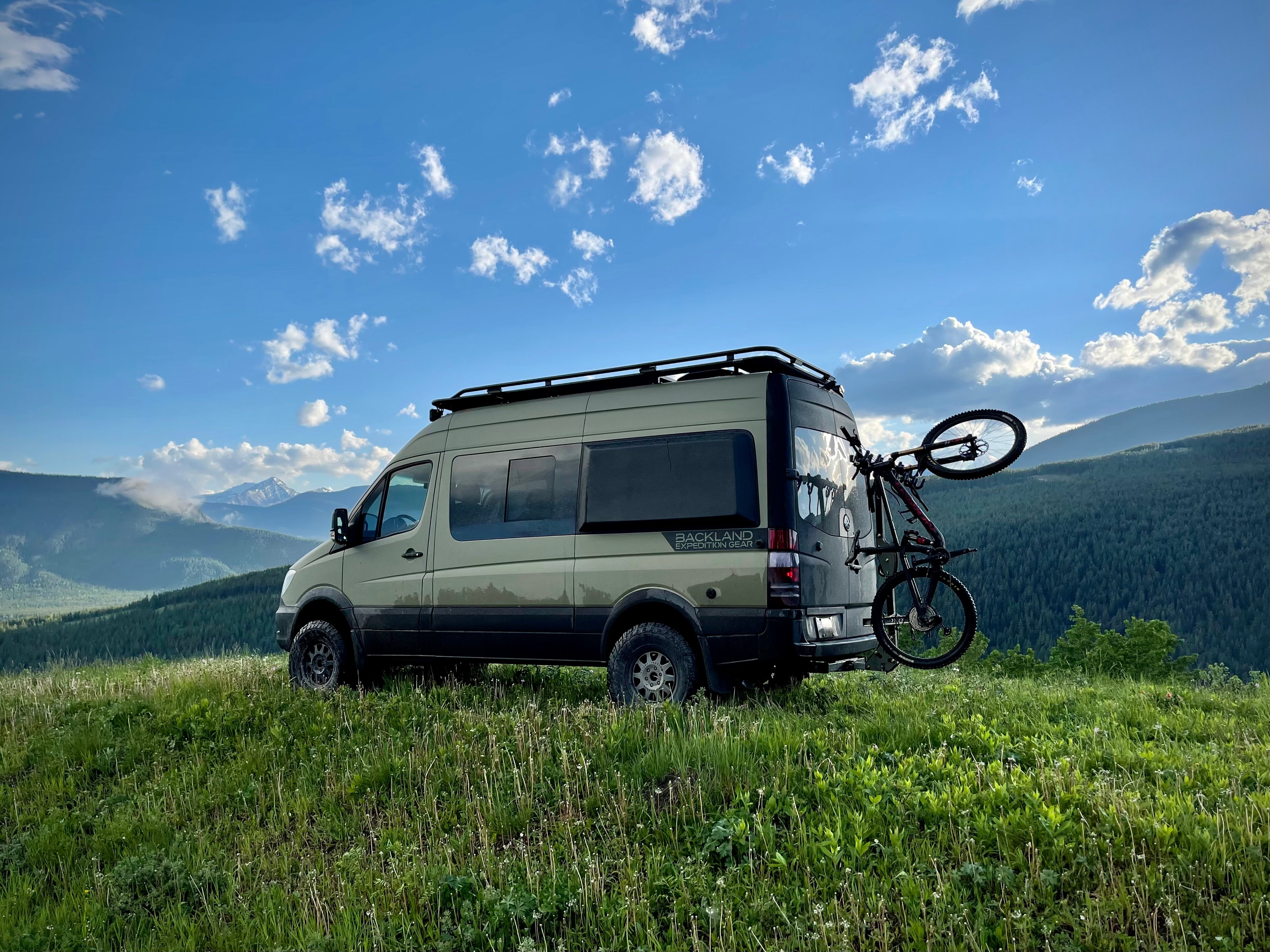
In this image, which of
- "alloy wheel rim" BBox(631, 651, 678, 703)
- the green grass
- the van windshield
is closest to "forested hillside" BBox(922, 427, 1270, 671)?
the van windshield

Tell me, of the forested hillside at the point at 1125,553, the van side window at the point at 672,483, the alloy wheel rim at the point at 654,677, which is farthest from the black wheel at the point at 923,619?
the forested hillside at the point at 1125,553

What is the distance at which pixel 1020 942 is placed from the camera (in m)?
3.41

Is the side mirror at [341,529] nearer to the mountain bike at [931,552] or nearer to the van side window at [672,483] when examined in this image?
the van side window at [672,483]

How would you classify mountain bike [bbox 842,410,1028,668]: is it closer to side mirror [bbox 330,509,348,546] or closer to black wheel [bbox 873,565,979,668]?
black wheel [bbox 873,565,979,668]

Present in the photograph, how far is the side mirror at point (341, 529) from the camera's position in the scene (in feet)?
31.6

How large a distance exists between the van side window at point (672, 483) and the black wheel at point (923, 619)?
5.34 ft

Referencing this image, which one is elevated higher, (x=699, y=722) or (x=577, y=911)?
(x=699, y=722)

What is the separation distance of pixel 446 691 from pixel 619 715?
2810 millimetres

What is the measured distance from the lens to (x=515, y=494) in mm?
8492

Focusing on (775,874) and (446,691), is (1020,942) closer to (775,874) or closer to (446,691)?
(775,874)

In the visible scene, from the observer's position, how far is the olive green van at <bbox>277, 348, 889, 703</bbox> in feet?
23.1

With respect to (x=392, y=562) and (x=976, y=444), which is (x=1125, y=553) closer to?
(x=976, y=444)

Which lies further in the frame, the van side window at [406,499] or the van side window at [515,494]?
the van side window at [406,499]

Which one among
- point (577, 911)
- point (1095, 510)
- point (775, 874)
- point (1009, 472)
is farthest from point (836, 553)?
point (1009, 472)
